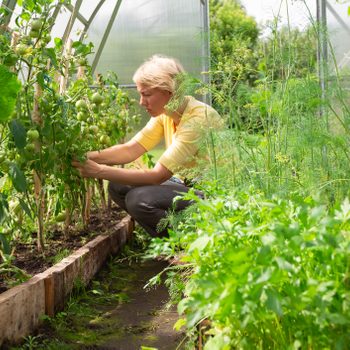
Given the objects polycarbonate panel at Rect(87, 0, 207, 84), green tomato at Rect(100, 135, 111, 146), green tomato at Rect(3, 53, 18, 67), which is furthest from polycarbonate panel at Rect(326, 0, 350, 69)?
green tomato at Rect(3, 53, 18, 67)

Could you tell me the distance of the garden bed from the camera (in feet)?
7.16

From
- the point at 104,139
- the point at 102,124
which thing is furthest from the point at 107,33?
the point at 104,139

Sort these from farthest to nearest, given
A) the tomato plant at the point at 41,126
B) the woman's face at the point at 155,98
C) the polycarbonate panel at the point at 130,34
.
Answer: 1. the polycarbonate panel at the point at 130,34
2. the woman's face at the point at 155,98
3. the tomato plant at the point at 41,126

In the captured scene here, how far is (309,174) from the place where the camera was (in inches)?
87.0

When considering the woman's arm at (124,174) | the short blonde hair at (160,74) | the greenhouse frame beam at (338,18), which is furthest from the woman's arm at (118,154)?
the greenhouse frame beam at (338,18)

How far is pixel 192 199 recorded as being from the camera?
7.46 feet

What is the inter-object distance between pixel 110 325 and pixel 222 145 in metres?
0.90

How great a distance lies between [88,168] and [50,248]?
1.54ft

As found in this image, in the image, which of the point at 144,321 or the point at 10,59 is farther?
the point at 144,321

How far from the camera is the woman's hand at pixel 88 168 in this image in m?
3.24

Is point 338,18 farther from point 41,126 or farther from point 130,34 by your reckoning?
point 41,126

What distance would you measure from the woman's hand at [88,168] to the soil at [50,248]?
0.39m

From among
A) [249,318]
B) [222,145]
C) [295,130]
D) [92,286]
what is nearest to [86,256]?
[92,286]

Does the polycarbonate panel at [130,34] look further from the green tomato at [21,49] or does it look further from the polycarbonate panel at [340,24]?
the green tomato at [21,49]
